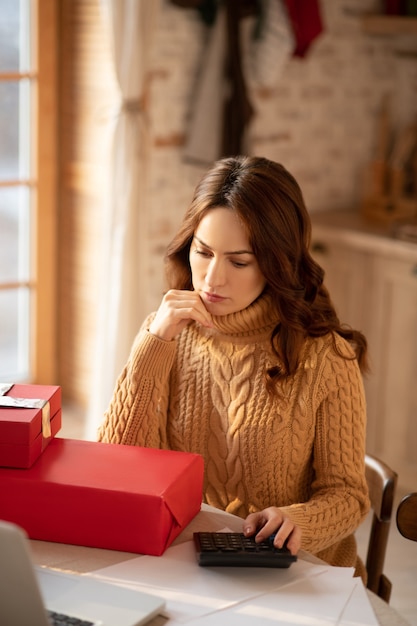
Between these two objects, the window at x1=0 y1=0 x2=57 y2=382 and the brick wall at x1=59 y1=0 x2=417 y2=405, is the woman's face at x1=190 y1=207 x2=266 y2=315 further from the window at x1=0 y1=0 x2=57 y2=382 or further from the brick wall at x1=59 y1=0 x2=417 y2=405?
the window at x1=0 y1=0 x2=57 y2=382

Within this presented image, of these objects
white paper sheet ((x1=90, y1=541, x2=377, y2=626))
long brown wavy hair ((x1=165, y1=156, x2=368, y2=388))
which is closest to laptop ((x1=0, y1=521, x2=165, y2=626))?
white paper sheet ((x1=90, y1=541, x2=377, y2=626))

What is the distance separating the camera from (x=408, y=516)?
1.68 m

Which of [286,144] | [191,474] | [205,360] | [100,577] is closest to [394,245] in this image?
[286,144]

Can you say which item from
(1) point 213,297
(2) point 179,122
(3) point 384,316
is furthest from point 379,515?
(2) point 179,122

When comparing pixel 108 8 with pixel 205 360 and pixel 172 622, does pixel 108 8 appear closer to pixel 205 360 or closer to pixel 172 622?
pixel 205 360

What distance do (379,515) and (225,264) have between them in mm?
593

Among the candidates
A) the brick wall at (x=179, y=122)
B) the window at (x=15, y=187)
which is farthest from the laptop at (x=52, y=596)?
the window at (x=15, y=187)

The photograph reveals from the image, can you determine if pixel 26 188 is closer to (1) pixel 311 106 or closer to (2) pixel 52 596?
(1) pixel 311 106

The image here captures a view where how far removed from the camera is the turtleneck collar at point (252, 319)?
188cm

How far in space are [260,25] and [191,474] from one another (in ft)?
7.64

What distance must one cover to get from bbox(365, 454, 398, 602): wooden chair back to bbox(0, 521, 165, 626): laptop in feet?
2.25

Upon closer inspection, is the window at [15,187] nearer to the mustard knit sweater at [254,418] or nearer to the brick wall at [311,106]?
the brick wall at [311,106]

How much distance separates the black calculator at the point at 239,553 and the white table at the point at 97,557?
0.08 m

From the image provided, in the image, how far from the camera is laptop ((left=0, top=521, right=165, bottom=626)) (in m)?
1.17
